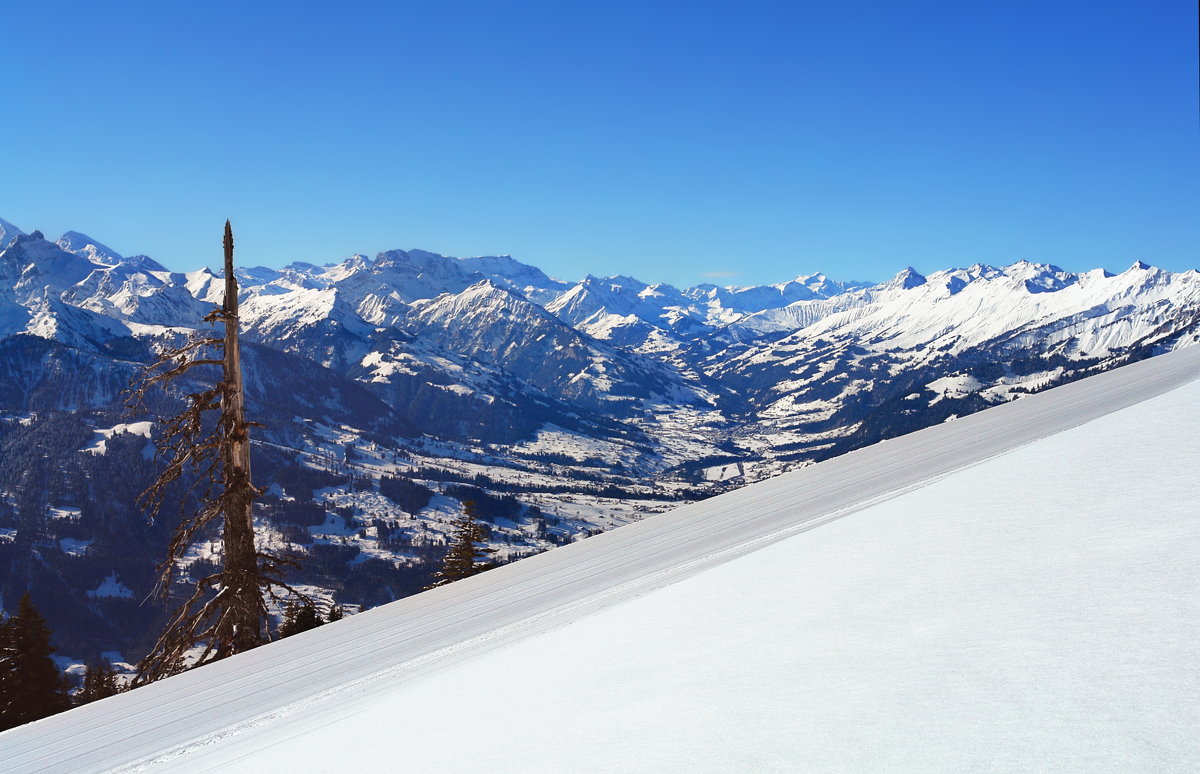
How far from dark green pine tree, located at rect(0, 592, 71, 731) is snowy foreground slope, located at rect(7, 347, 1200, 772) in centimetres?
1472

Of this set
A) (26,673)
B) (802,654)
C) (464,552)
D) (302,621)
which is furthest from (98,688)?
(802,654)

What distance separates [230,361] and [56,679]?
42.8 ft

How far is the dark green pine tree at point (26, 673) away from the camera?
1702 cm

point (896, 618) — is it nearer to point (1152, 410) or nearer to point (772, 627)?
point (772, 627)

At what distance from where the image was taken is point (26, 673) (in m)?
18.1

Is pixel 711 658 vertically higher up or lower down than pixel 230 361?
lower down

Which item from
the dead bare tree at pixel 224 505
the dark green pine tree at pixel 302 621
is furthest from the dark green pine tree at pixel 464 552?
the dead bare tree at pixel 224 505

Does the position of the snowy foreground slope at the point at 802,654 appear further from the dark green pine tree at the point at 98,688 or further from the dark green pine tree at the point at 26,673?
the dark green pine tree at the point at 26,673

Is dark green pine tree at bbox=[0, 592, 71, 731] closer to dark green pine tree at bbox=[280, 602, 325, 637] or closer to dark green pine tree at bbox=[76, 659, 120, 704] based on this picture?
dark green pine tree at bbox=[76, 659, 120, 704]

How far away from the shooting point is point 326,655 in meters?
6.44

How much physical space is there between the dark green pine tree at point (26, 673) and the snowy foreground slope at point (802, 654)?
14720 millimetres

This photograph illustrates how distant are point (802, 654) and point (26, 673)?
21627 millimetres

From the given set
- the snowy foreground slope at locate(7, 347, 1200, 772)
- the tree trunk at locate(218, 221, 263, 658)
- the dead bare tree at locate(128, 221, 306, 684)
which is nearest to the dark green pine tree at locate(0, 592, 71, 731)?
the dead bare tree at locate(128, 221, 306, 684)

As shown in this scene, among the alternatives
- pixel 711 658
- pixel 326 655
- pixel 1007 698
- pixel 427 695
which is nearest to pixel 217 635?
pixel 326 655
